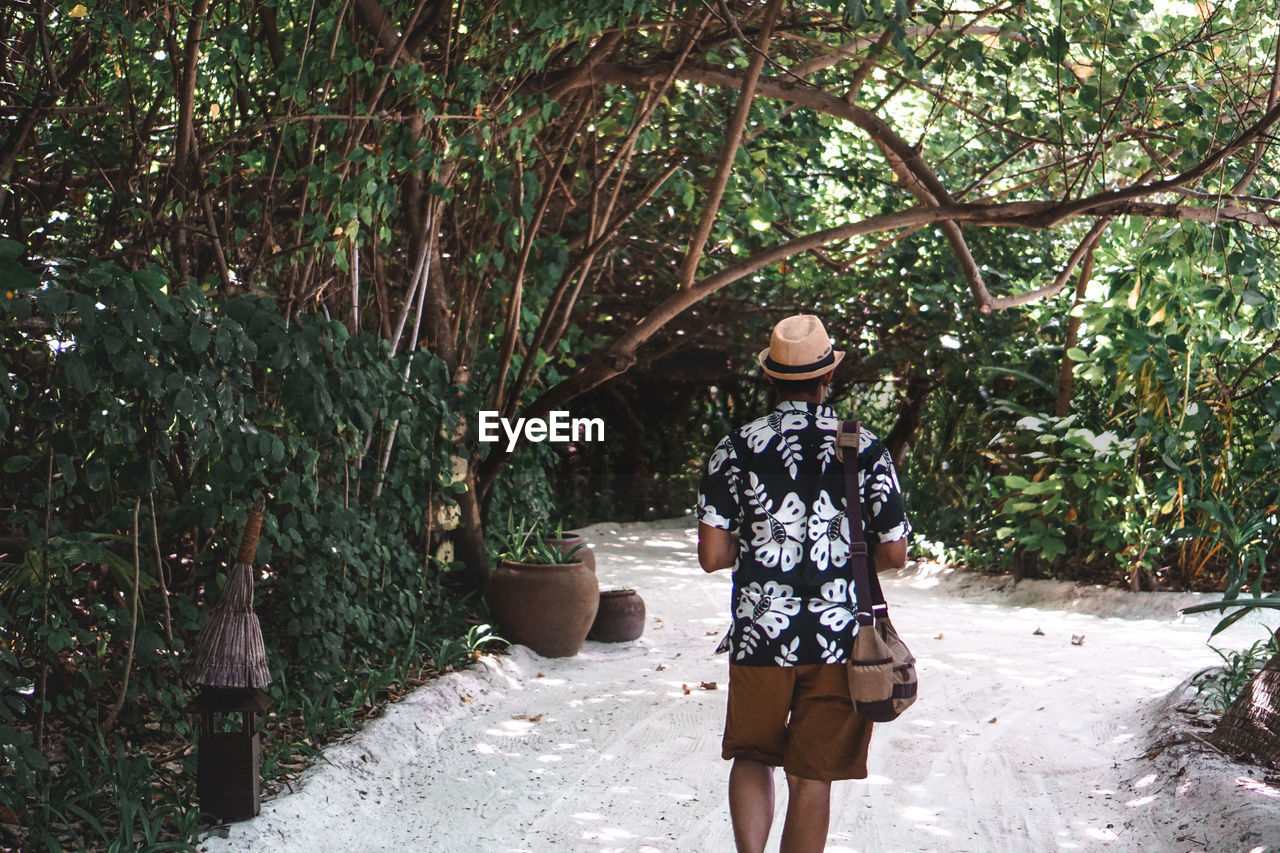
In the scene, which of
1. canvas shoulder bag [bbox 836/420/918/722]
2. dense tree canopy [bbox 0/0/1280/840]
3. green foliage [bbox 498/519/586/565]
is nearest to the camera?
canvas shoulder bag [bbox 836/420/918/722]

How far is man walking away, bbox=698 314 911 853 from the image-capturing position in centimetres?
266

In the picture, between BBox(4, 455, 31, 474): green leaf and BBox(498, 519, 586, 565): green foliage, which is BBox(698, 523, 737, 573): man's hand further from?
BBox(498, 519, 586, 565): green foliage

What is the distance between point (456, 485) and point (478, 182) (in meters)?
1.63

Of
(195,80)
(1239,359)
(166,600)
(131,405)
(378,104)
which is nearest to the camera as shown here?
(131,405)

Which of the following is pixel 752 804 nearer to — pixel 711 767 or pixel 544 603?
pixel 711 767

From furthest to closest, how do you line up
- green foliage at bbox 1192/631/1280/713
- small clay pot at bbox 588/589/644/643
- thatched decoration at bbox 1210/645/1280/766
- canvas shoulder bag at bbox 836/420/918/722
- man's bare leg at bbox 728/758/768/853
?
small clay pot at bbox 588/589/644/643
green foliage at bbox 1192/631/1280/713
thatched decoration at bbox 1210/645/1280/766
man's bare leg at bbox 728/758/768/853
canvas shoulder bag at bbox 836/420/918/722

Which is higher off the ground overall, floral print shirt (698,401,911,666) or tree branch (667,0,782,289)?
tree branch (667,0,782,289)

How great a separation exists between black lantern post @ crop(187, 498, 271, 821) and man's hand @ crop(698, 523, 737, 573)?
138 cm

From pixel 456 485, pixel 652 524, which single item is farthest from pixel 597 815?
pixel 652 524

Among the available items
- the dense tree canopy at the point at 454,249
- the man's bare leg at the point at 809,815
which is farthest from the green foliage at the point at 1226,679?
the man's bare leg at the point at 809,815

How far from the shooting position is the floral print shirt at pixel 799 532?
2662 mm

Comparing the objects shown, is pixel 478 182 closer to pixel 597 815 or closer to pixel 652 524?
pixel 597 815

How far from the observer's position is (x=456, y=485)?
5.78 m

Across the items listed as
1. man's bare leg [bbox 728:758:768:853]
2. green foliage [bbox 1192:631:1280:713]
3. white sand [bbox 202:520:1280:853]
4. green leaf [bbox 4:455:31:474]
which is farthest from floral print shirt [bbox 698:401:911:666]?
green foliage [bbox 1192:631:1280:713]
